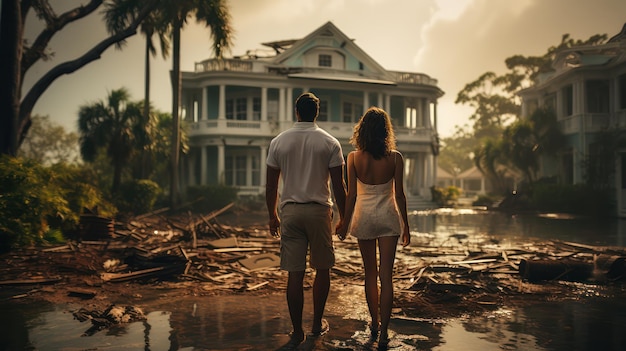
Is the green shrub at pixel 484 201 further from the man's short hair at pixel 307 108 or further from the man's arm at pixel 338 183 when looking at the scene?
the man's short hair at pixel 307 108

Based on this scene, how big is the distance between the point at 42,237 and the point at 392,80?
24.9 meters

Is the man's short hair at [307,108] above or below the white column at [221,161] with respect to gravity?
below

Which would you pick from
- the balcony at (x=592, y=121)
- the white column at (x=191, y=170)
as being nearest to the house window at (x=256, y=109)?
the white column at (x=191, y=170)

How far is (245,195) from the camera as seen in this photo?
91.5 ft

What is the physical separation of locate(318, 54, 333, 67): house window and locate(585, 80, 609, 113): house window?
1418 centimetres

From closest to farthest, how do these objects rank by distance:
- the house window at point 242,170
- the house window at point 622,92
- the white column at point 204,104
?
1. the house window at point 622,92
2. the white column at point 204,104
3. the house window at point 242,170

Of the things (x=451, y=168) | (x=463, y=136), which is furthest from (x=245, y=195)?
(x=463, y=136)

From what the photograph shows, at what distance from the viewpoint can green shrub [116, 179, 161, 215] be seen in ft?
65.3

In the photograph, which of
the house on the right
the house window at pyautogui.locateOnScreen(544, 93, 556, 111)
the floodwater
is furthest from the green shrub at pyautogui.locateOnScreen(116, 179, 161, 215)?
the house window at pyautogui.locateOnScreen(544, 93, 556, 111)

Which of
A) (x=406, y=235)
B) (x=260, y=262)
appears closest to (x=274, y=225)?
(x=406, y=235)

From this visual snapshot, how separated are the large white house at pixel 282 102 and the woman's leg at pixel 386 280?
74.1 feet

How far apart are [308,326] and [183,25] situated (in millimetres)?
19484

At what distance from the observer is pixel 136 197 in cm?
2003

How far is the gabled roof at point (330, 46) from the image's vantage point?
3035 centimetres
